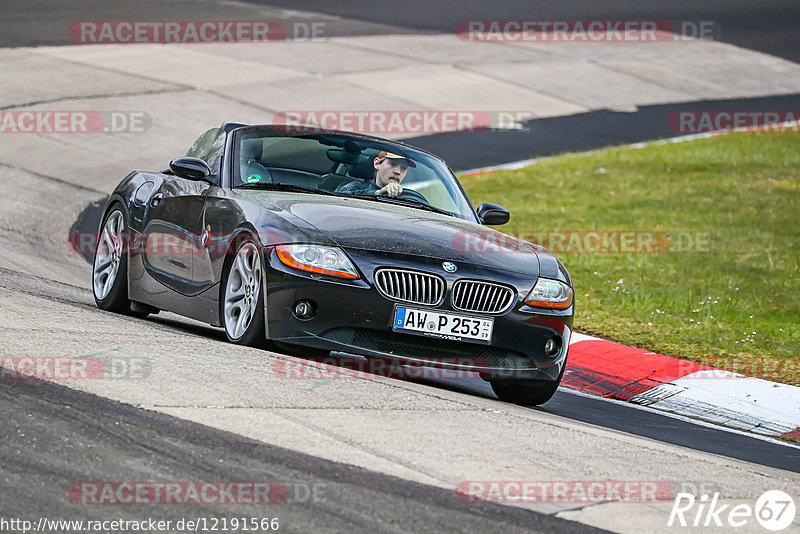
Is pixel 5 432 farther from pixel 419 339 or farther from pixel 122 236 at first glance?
Result: pixel 122 236

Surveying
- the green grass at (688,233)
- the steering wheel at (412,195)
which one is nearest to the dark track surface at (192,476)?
the steering wheel at (412,195)

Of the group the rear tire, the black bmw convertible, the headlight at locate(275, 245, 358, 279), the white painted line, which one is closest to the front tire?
the black bmw convertible

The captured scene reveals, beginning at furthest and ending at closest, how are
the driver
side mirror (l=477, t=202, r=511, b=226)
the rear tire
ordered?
the rear tire → side mirror (l=477, t=202, r=511, b=226) → the driver

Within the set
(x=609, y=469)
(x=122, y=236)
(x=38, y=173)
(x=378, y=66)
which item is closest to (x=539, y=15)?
(x=378, y=66)

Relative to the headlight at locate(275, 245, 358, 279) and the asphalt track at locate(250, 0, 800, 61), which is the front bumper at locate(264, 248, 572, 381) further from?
the asphalt track at locate(250, 0, 800, 61)

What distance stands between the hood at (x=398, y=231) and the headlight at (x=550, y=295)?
107 millimetres

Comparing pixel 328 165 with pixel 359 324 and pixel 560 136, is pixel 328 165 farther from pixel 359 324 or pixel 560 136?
pixel 560 136

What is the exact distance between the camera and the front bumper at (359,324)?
6.95 m

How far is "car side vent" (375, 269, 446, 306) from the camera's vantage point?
698 cm

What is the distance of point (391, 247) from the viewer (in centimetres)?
A: 712

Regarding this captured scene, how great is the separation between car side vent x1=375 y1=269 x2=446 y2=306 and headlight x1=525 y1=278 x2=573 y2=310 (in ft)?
1.98

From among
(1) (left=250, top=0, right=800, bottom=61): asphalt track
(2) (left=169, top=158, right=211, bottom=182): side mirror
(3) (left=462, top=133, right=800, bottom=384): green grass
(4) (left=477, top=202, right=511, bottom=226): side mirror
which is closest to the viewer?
(2) (left=169, top=158, right=211, bottom=182): side mirror

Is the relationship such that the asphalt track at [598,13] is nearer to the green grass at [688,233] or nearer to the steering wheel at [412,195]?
the green grass at [688,233]

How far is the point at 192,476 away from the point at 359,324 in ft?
7.41
